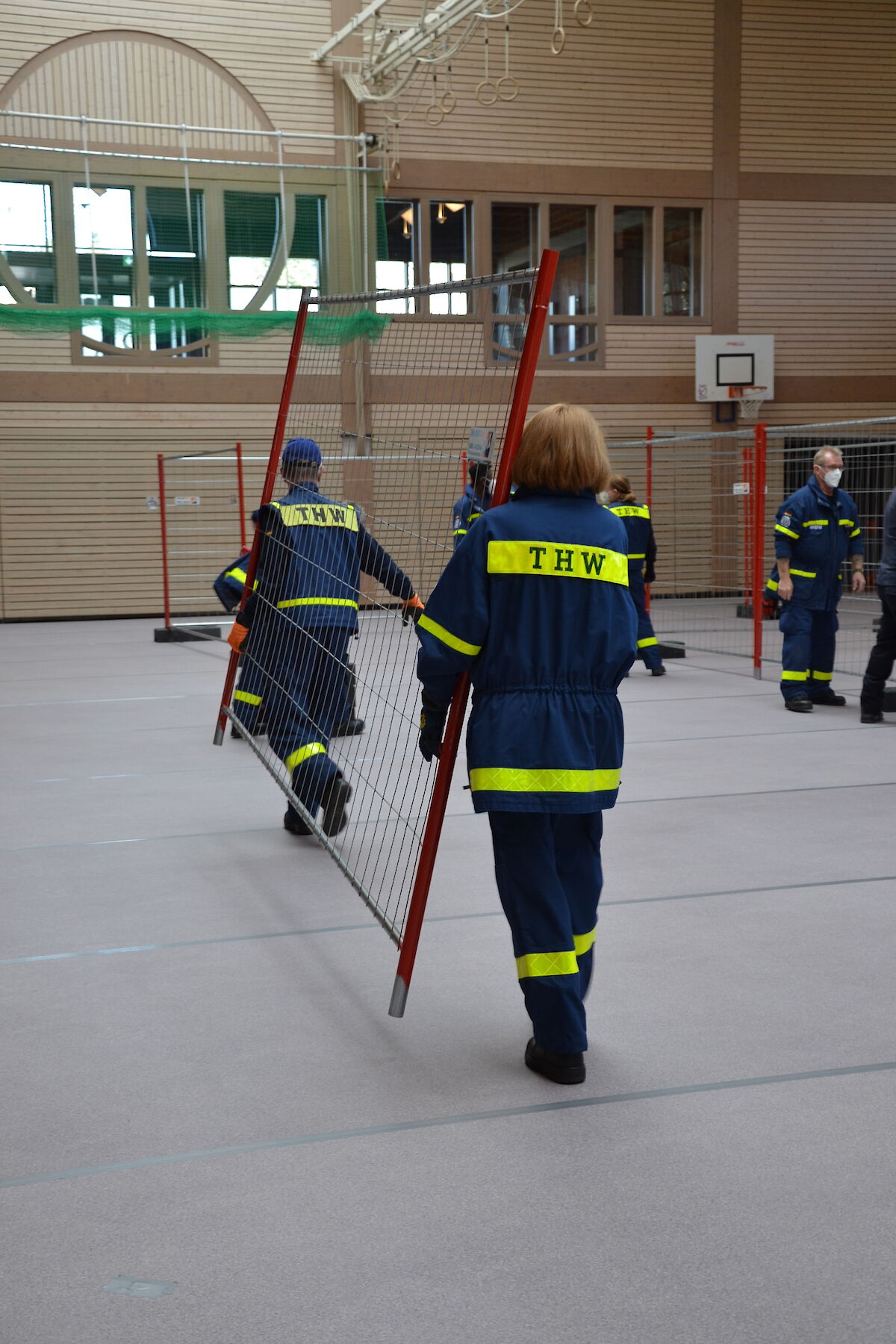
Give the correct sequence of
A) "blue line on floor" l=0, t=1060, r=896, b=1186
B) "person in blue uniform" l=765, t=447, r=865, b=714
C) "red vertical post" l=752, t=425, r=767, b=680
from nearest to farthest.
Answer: "blue line on floor" l=0, t=1060, r=896, b=1186 < "person in blue uniform" l=765, t=447, r=865, b=714 < "red vertical post" l=752, t=425, r=767, b=680

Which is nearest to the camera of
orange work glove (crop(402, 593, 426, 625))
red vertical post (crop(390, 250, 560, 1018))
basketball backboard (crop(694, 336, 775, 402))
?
red vertical post (crop(390, 250, 560, 1018))

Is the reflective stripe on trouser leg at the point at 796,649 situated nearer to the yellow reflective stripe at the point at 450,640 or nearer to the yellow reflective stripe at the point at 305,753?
the yellow reflective stripe at the point at 305,753

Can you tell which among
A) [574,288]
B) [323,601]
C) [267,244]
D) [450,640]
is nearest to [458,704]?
[450,640]

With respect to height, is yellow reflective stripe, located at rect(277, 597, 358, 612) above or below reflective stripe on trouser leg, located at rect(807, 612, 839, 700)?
above

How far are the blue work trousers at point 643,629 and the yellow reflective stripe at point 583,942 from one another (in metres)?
7.91

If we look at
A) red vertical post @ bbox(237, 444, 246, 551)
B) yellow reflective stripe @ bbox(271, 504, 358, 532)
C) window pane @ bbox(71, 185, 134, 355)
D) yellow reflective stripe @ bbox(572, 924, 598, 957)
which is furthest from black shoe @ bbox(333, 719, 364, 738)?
window pane @ bbox(71, 185, 134, 355)

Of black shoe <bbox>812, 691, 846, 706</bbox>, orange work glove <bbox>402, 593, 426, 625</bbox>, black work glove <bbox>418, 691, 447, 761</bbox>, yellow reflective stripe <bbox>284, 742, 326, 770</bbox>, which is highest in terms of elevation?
orange work glove <bbox>402, 593, 426, 625</bbox>

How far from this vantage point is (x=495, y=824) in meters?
3.44

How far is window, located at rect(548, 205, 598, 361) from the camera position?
2034 cm

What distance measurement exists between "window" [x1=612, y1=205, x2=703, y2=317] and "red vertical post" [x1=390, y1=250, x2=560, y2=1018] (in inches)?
701

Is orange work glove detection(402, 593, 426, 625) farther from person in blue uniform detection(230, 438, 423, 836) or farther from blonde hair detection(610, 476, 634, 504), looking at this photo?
blonde hair detection(610, 476, 634, 504)

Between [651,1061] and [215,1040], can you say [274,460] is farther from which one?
[651,1061]

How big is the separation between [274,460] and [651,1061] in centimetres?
420

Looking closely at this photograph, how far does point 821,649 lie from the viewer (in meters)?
9.94
